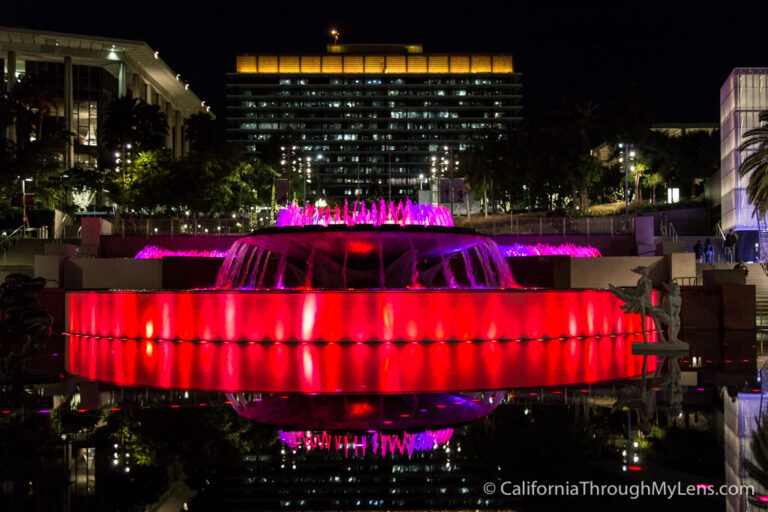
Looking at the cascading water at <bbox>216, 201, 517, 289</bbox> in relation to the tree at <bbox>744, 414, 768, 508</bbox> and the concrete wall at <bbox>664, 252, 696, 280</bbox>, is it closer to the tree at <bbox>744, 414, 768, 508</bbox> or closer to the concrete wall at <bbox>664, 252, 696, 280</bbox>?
the concrete wall at <bbox>664, 252, 696, 280</bbox>

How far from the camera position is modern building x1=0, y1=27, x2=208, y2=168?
68375 millimetres

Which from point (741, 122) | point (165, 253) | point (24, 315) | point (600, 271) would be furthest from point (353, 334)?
point (741, 122)

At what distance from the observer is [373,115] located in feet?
502

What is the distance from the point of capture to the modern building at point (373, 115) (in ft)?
495

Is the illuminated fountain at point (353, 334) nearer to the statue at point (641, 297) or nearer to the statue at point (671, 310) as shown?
the statue at point (641, 297)

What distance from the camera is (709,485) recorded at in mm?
6320

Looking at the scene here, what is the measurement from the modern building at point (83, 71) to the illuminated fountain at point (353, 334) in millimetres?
48130

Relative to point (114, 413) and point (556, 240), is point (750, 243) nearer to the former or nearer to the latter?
point (556, 240)

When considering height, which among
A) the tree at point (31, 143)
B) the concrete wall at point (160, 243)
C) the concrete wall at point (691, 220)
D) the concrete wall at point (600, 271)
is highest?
the tree at point (31, 143)

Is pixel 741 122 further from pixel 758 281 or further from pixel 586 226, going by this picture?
pixel 758 281

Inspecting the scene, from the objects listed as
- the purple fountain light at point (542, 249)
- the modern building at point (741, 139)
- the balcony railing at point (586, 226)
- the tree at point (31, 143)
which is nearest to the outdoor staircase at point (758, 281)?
the purple fountain light at point (542, 249)

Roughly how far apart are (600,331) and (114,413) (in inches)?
447

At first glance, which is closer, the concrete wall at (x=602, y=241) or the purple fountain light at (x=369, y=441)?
the purple fountain light at (x=369, y=441)

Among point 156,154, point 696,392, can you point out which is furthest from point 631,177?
point 696,392
